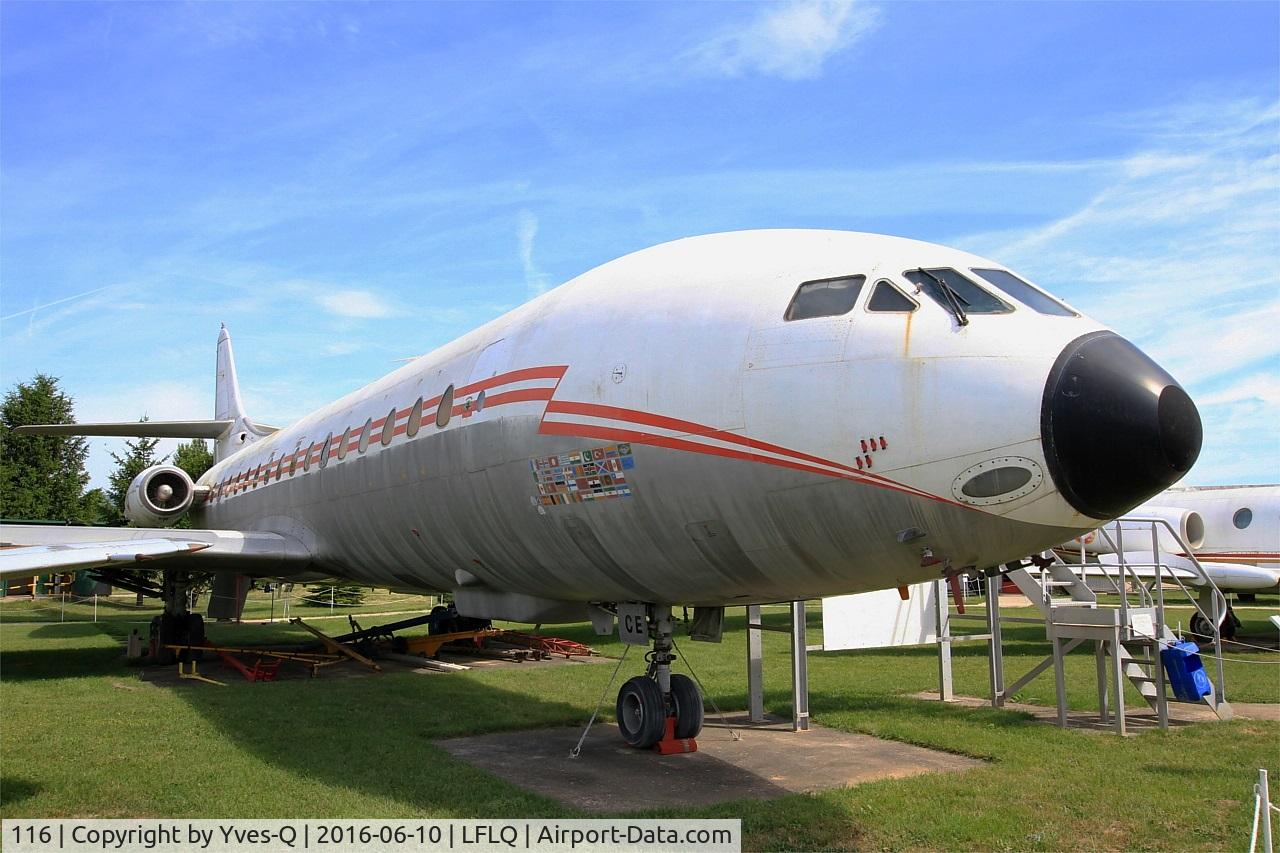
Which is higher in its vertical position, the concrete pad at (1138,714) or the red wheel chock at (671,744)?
the red wheel chock at (671,744)

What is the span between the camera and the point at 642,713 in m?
8.94

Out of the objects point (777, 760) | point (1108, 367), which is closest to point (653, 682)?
point (777, 760)

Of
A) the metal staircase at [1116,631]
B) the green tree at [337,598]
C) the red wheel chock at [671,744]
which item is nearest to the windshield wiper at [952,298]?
the red wheel chock at [671,744]

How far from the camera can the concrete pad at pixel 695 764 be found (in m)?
7.62

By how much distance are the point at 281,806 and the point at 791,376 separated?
4811 millimetres

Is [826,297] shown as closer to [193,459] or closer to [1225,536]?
[1225,536]

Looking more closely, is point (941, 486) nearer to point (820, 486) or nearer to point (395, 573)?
point (820, 486)

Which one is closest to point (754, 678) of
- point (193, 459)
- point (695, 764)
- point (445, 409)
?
point (695, 764)

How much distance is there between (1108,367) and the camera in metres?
5.24

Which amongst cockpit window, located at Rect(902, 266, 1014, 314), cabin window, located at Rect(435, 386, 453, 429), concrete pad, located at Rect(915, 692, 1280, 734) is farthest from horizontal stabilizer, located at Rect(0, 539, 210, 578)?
concrete pad, located at Rect(915, 692, 1280, 734)

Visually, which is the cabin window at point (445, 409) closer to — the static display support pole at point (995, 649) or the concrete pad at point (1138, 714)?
the static display support pole at point (995, 649)

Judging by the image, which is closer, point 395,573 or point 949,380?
point 949,380

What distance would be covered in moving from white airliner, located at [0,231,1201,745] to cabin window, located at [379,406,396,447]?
6.4 inches

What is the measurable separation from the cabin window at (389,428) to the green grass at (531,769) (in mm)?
3097
